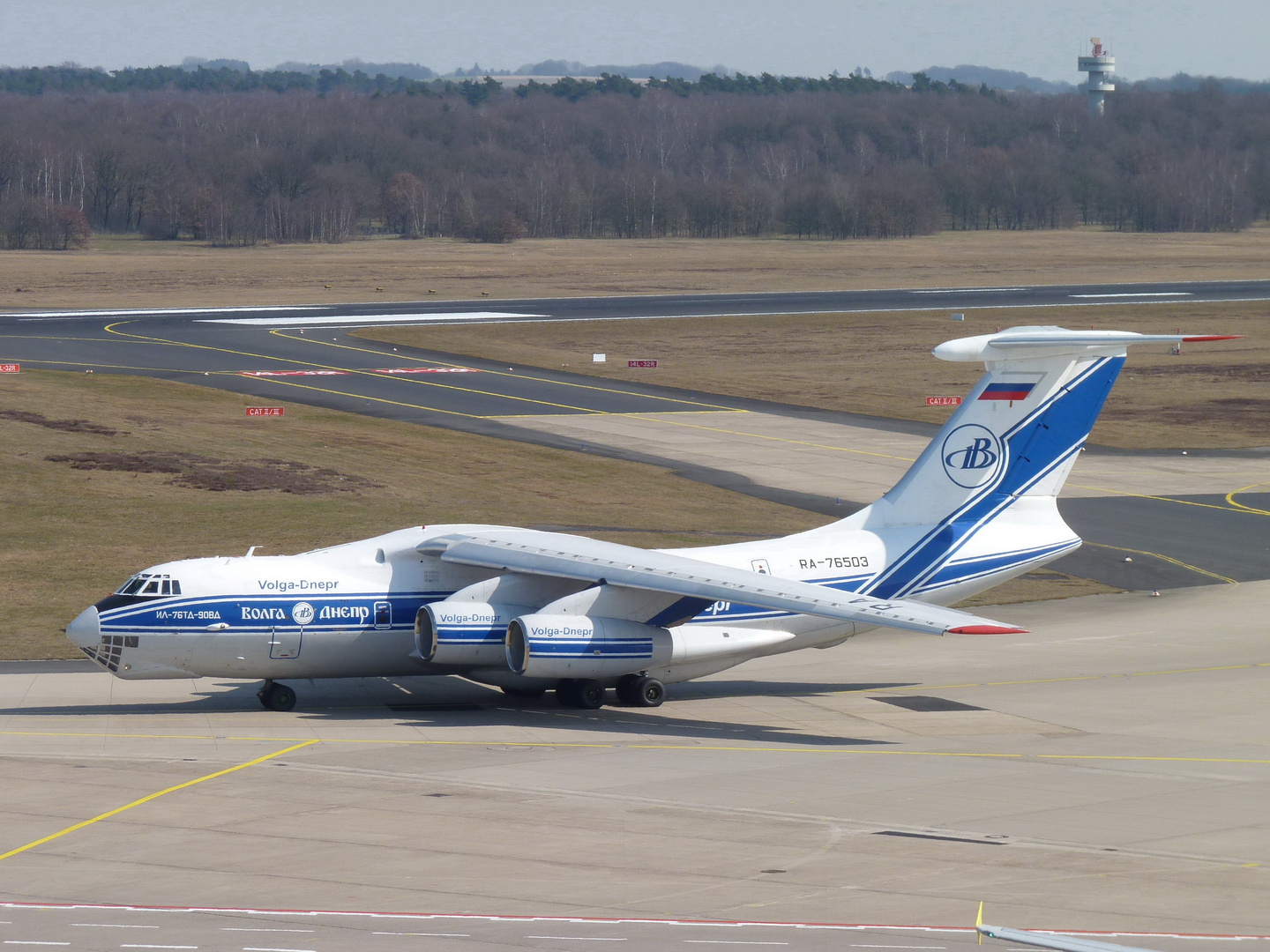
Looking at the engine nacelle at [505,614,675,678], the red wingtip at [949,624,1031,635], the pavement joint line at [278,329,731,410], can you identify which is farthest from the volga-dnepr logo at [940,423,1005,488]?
the pavement joint line at [278,329,731,410]

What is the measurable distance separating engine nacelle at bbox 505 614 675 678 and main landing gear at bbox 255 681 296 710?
4.52 metres

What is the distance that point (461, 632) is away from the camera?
29.0 metres

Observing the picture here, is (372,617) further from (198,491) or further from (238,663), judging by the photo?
(198,491)

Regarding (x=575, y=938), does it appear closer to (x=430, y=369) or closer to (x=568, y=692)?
(x=568, y=692)

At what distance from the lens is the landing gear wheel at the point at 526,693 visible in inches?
1225

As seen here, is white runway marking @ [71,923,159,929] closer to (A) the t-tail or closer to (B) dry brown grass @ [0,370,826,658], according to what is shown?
(B) dry brown grass @ [0,370,826,658]

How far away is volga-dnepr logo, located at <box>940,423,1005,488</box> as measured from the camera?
32.9 m

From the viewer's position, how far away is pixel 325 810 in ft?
73.3

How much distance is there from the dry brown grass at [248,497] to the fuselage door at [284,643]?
733 cm

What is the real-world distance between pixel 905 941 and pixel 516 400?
188 ft

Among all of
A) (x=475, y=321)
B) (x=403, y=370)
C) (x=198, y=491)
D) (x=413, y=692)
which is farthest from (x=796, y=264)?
(x=413, y=692)

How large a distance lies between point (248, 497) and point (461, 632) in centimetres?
2176

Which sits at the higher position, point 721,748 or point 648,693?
point 648,693

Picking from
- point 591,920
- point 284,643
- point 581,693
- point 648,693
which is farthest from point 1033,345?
point 591,920
